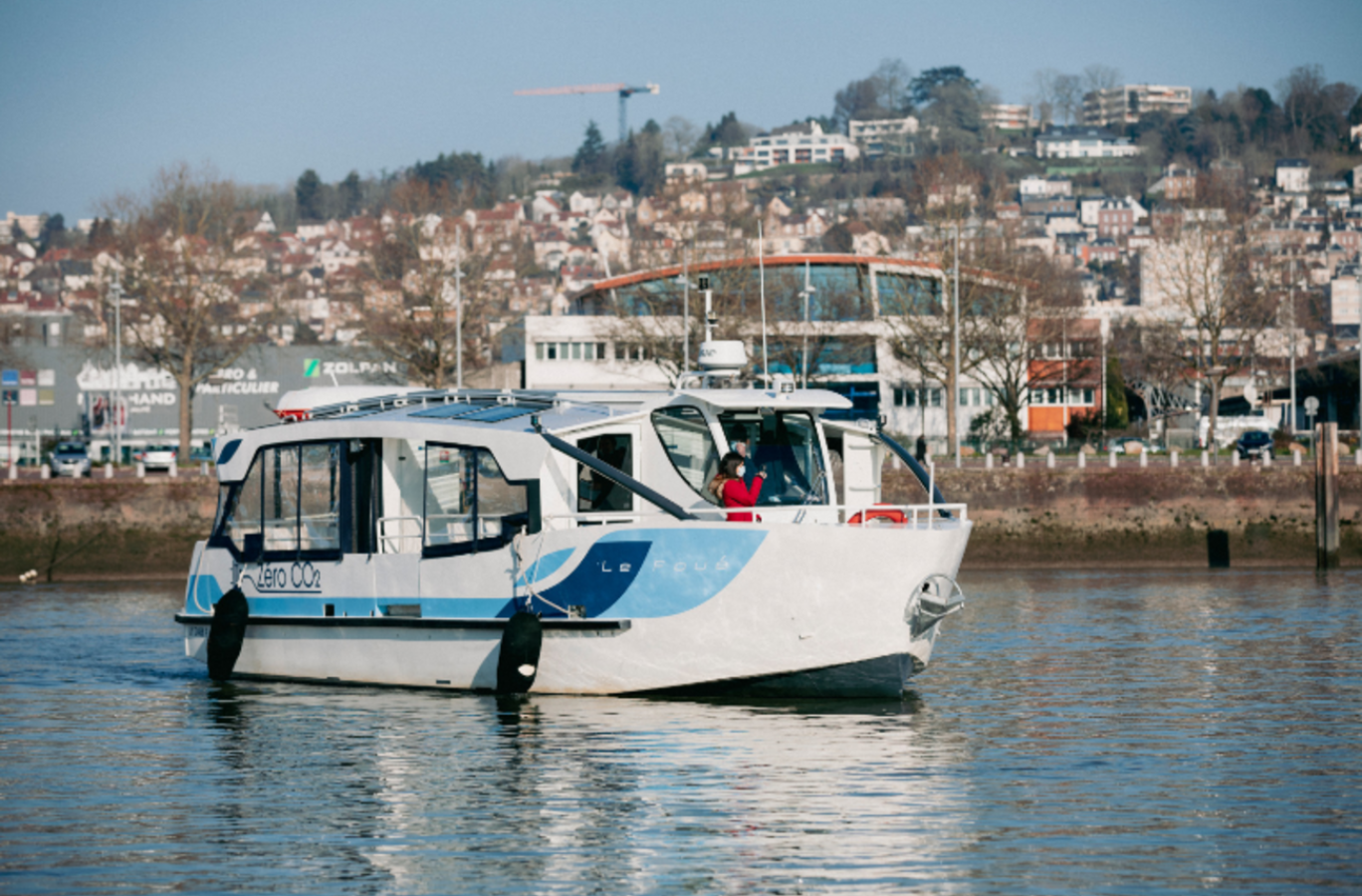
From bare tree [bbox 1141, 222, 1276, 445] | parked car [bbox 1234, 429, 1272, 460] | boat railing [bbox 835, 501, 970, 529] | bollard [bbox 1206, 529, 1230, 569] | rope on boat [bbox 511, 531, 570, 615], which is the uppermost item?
bare tree [bbox 1141, 222, 1276, 445]

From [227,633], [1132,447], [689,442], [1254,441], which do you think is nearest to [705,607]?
[689,442]

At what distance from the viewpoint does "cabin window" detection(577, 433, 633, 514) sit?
1822 cm

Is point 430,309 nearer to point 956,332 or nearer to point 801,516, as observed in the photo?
point 956,332

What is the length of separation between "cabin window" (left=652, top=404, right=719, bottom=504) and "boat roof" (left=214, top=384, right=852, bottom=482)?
0.53 feet

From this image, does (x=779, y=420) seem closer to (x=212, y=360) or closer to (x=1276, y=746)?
(x=1276, y=746)

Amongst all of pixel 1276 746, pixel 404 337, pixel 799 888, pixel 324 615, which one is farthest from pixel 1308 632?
pixel 404 337

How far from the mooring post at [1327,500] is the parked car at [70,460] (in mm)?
35419

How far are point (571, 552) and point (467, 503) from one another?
169 cm

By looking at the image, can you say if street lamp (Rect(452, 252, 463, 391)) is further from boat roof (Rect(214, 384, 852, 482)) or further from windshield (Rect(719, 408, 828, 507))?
windshield (Rect(719, 408, 828, 507))

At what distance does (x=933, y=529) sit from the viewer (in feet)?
55.6

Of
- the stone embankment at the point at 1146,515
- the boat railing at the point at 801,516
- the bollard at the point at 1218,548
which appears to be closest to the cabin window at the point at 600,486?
the boat railing at the point at 801,516

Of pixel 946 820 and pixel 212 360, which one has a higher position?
Answer: pixel 212 360

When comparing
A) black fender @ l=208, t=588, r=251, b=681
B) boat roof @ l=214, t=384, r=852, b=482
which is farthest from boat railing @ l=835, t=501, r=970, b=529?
black fender @ l=208, t=588, r=251, b=681

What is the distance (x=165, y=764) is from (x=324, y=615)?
4658mm
